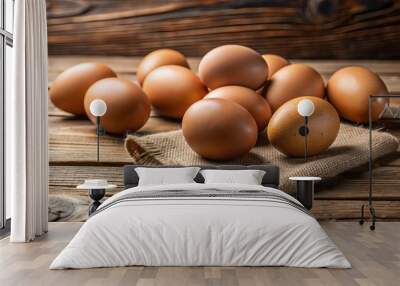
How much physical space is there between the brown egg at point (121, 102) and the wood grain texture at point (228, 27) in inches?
31.2

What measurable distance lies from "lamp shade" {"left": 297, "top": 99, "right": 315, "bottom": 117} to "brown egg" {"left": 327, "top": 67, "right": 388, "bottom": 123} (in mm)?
487

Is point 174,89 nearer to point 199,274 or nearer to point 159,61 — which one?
point 159,61

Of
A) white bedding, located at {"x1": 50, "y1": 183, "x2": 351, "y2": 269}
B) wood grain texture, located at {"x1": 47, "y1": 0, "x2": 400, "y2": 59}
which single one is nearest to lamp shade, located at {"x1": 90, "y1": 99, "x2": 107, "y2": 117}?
wood grain texture, located at {"x1": 47, "y1": 0, "x2": 400, "y2": 59}

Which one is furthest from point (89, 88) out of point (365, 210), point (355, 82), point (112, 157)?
point (365, 210)

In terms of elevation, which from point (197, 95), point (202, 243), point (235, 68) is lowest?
point (202, 243)

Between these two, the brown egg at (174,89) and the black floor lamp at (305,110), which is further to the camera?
the brown egg at (174,89)

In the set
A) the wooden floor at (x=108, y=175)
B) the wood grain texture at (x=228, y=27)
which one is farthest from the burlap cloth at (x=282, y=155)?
A: the wood grain texture at (x=228, y=27)

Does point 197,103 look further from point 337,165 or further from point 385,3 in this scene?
point 385,3

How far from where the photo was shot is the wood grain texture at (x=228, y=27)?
589 centimetres

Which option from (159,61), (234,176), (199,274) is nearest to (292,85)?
(234,176)

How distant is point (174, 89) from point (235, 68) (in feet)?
1.75

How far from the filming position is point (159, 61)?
225 inches

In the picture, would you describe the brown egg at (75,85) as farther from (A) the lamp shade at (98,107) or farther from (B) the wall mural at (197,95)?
(A) the lamp shade at (98,107)

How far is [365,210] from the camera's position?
→ 18.4 ft
